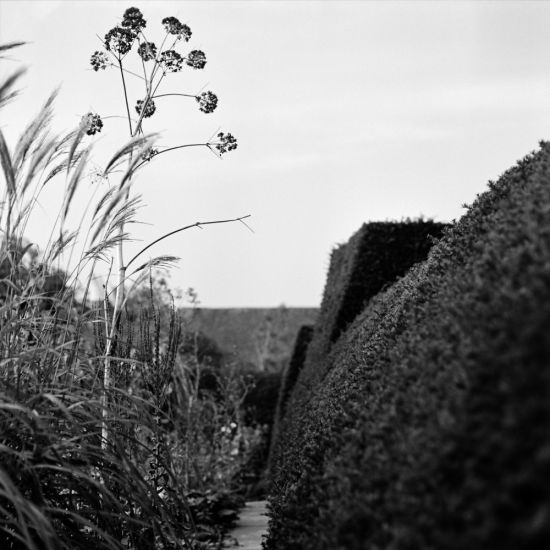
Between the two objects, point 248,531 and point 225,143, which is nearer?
point 225,143

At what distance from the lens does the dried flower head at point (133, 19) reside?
14.1 ft

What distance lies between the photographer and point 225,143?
416cm

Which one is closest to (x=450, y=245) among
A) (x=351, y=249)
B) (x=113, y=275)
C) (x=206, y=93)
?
(x=113, y=275)

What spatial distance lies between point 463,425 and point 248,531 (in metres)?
5.30

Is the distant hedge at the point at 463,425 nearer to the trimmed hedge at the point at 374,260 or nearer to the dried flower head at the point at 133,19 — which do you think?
the dried flower head at the point at 133,19

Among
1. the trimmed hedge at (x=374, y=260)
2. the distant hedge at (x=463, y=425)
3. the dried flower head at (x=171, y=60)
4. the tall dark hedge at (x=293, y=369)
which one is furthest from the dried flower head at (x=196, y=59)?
the tall dark hedge at (x=293, y=369)

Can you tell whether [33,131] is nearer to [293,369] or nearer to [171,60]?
[171,60]

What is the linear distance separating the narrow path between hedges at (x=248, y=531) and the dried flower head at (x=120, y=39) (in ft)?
9.66

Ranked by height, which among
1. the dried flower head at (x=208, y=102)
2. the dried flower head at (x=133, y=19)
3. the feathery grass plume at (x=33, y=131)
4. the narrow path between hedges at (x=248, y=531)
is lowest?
the narrow path between hedges at (x=248, y=531)

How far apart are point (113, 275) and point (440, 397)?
268 centimetres

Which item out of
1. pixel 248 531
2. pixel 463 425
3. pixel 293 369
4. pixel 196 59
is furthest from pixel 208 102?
pixel 293 369

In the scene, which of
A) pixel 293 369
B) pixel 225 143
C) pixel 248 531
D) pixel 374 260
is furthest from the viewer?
pixel 293 369

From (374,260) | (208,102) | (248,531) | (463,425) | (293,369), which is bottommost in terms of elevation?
(248,531)

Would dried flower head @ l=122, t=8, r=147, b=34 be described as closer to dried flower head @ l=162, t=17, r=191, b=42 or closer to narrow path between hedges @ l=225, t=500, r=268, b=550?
dried flower head @ l=162, t=17, r=191, b=42
